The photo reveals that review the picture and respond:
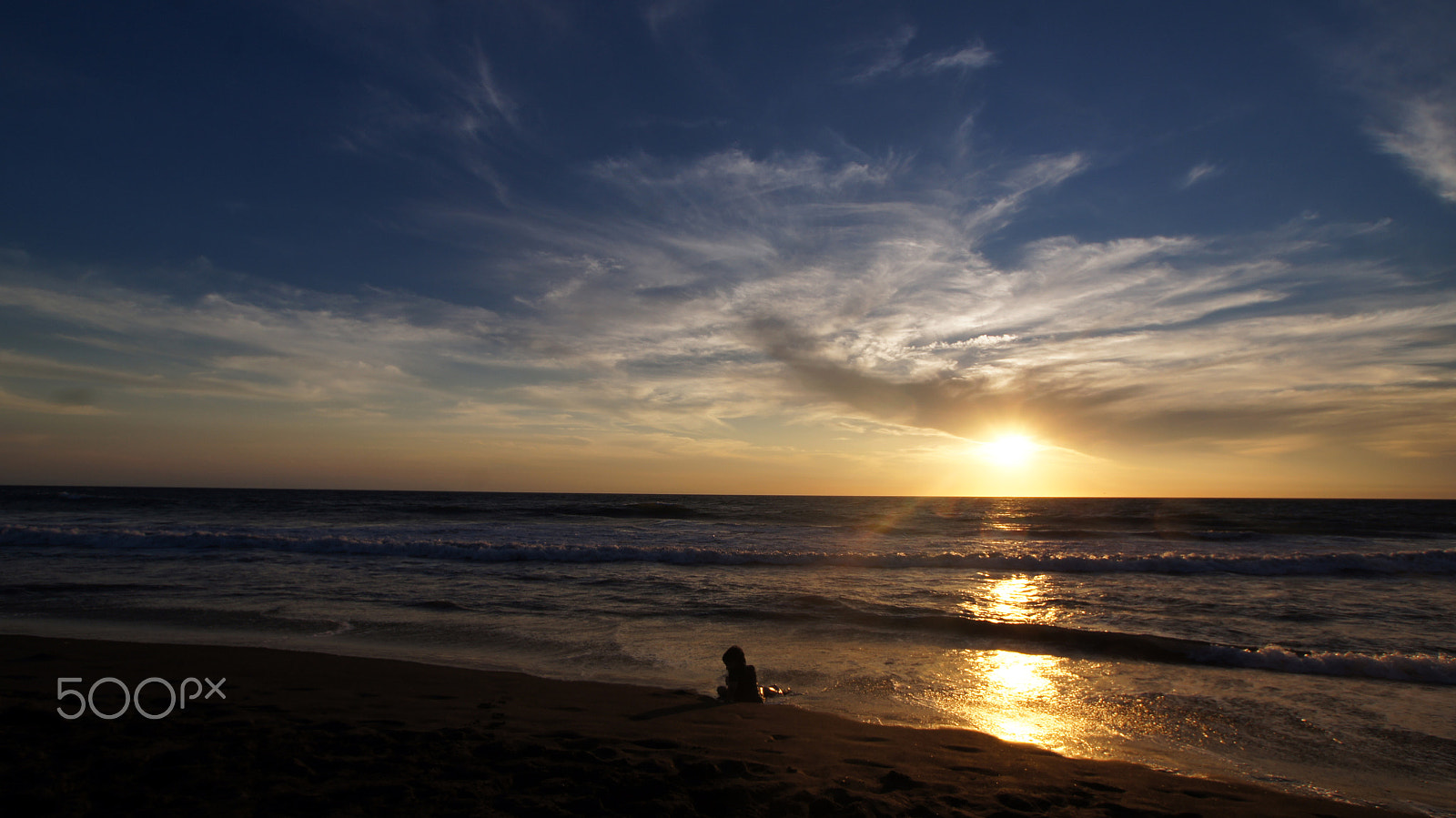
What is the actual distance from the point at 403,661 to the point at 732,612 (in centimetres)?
534

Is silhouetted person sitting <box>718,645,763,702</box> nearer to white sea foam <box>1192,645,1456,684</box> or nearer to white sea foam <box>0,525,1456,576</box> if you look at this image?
white sea foam <box>1192,645,1456,684</box>

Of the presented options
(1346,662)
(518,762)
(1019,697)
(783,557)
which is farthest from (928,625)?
(783,557)

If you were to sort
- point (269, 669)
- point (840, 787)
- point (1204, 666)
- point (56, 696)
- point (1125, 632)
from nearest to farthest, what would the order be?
point (840, 787), point (56, 696), point (269, 669), point (1204, 666), point (1125, 632)

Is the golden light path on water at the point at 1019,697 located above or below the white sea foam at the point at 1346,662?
below

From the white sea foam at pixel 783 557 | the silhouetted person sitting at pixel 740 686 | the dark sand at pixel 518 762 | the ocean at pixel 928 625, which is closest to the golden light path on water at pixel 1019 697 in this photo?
the ocean at pixel 928 625

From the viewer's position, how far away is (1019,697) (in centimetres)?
698

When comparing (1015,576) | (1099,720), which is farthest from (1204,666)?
(1015,576)

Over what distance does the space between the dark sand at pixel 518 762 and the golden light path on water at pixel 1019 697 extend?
53 centimetres

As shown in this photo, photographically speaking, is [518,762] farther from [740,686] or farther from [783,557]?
[783,557]

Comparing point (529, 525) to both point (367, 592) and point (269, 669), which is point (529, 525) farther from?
point (269, 669)

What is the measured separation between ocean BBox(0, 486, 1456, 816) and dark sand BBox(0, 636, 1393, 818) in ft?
2.70

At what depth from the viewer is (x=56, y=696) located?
5.70 m

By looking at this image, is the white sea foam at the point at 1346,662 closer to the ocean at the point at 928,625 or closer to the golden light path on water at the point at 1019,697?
the ocean at the point at 928,625

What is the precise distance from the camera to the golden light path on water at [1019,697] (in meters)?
5.89
